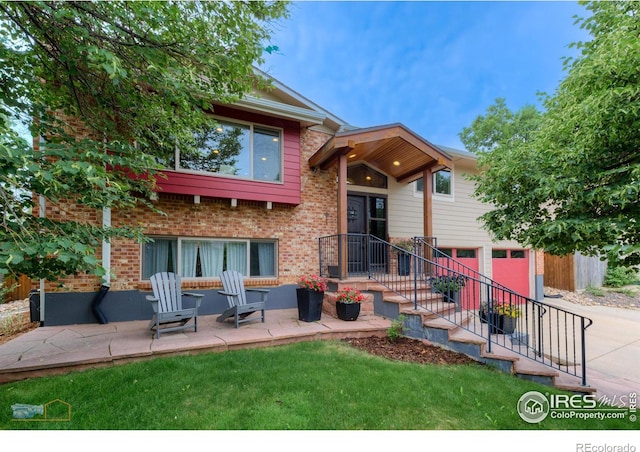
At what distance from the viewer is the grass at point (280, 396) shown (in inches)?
98.8

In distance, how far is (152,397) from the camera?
2.81 meters

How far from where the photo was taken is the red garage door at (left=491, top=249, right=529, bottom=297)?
33.7 ft

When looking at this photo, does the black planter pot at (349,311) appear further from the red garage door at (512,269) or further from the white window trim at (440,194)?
the red garage door at (512,269)

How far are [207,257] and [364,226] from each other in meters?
4.07

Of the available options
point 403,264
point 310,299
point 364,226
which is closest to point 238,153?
point 310,299

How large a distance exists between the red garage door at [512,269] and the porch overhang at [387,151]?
4976 mm

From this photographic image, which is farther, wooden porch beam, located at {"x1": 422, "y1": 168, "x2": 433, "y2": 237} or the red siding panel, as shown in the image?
wooden porch beam, located at {"x1": 422, "y1": 168, "x2": 433, "y2": 237}

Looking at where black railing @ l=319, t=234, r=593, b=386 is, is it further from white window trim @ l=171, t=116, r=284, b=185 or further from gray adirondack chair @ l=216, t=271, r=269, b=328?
white window trim @ l=171, t=116, r=284, b=185

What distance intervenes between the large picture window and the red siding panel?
1081mm

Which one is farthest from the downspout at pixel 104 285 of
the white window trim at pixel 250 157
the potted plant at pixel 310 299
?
the potted plant at pixel 310 299

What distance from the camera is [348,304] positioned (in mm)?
5359

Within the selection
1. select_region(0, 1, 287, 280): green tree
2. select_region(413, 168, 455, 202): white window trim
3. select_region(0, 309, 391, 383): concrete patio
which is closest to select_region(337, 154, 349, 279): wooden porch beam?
select_region(0, 309, 391, 383): concrete patio

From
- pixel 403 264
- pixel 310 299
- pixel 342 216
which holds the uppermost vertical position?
pixel 342 216

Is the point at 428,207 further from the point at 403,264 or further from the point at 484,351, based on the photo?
the point at 484,351
